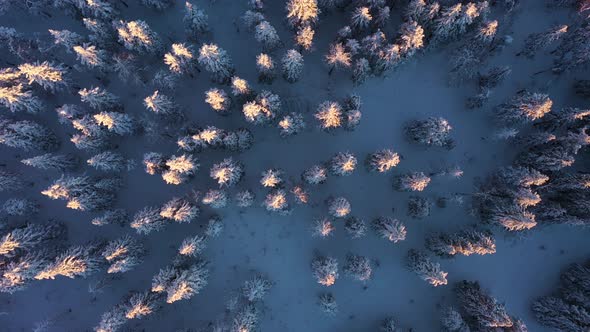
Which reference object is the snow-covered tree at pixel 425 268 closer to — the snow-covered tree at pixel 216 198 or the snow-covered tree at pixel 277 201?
the snow-covered tree at pixel 277 201

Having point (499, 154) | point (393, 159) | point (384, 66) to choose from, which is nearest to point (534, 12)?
point (499, 154)

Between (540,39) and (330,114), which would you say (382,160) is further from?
(540,39)

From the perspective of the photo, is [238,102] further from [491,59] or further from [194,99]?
[491,59]

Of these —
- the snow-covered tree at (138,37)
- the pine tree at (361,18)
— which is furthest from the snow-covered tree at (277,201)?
the snow-covered tree at (138,37)

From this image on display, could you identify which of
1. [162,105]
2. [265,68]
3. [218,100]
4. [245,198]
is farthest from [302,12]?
[245,198]

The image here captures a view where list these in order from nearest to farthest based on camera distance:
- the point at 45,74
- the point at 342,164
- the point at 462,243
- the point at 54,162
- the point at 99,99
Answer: the point at 45,74, the point at 99,99, the point at 342,164, the point at 462,243, the point at 54,162
